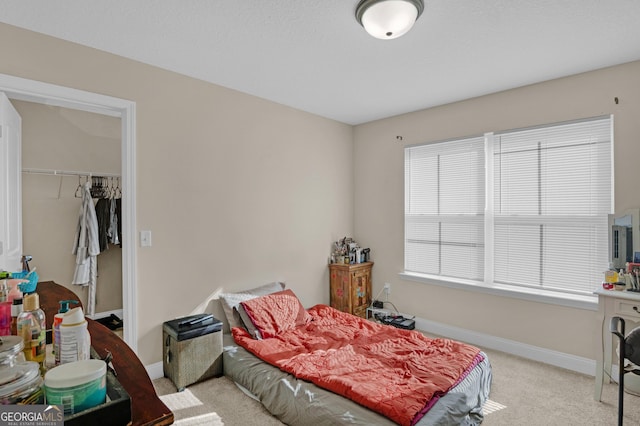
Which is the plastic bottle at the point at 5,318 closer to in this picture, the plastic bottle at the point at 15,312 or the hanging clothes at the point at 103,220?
the plastic bottle at the point at 15,312

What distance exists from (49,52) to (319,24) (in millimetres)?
1893

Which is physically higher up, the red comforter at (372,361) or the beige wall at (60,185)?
the beige wall at (60,185)

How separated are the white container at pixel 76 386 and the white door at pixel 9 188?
6.02ft

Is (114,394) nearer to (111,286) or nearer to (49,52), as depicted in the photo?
(49,52)

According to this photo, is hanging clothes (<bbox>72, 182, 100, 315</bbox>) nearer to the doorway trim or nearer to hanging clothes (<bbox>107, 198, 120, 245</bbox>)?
hanging clothes (<bbox>107, 198, 120, 245</bbox>)

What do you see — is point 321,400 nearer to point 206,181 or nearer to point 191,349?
point 191,349

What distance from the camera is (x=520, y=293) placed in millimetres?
3270

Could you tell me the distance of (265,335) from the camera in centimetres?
303

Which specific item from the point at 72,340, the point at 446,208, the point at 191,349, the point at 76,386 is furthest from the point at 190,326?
the point at 446,208

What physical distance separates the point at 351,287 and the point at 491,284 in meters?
1.60

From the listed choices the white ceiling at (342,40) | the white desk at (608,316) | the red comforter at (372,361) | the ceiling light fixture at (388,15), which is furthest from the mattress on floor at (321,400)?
the white ceiling at (342,40)

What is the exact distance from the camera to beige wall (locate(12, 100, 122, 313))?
3773mm

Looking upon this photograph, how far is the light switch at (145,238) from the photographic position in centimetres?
274

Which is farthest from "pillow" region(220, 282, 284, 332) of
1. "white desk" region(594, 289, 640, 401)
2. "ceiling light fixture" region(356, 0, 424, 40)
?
"white desk" region(594, 289, 640, 401)
